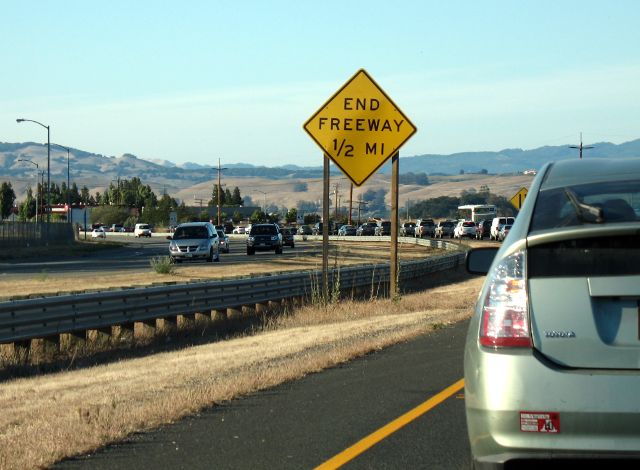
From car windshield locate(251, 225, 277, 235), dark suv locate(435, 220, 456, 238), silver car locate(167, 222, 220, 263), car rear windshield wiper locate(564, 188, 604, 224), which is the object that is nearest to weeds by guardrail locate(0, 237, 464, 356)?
car rear windshield wiper locate(564, 188, 604, 224)

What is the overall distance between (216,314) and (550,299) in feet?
54.7

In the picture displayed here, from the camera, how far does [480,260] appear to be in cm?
653

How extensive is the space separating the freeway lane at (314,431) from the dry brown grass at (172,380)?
0.24m

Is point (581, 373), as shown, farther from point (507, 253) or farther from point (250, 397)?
point (250, 397)

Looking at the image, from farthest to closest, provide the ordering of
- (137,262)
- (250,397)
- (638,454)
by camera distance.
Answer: (137,262) < (250,397) < (638,454)

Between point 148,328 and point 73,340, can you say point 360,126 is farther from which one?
point 73,340

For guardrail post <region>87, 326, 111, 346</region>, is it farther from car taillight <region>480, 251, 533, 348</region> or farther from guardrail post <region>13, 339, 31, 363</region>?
car taillight <region>480, 251, 533, 348</region>

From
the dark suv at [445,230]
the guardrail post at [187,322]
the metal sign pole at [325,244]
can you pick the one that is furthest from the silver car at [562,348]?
the dark suv at [445,230]

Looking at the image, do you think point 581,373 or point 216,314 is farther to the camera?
point 216,314

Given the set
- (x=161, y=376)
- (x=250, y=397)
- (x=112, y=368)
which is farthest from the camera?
(x=112, y=368)

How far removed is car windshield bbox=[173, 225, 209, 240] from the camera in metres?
49.7

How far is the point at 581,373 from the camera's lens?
5.03m

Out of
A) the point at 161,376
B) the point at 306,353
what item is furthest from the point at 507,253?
the point at 306,353

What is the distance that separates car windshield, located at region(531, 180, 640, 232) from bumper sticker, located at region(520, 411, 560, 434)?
0.88 meters
